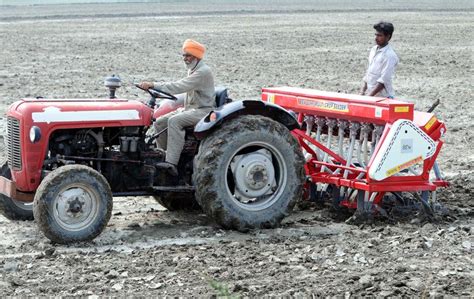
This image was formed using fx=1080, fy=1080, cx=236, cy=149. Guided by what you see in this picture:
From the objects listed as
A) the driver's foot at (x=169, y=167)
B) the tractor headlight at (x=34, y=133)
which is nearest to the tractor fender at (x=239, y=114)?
the driver's foot at (x=169, y=167)

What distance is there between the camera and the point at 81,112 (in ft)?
31.7

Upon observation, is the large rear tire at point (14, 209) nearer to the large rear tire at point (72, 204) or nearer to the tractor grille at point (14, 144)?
the tractor grille at point (14, 144)

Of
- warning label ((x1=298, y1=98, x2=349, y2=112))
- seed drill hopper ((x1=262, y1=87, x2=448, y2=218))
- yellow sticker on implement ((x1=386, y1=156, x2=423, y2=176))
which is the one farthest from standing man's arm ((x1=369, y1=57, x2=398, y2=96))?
yellow sticker on implement ((x1=386, y1=156, x2=423, y2=176))

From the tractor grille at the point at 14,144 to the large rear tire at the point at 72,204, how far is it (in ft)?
1.98

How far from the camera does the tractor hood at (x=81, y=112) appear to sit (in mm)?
9523

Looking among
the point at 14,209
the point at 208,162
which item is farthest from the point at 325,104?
the point at 14,209

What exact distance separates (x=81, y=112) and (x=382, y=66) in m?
3.66

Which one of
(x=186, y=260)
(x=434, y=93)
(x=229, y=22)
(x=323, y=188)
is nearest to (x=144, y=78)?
(x=434, y=93)

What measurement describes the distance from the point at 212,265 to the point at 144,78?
48.5 ft

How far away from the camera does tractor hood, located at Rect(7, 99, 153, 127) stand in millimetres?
9523

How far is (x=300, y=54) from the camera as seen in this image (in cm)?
2861

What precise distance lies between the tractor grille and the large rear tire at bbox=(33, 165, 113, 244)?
1.98 ft

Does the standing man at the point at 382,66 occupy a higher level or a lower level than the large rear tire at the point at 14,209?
higher

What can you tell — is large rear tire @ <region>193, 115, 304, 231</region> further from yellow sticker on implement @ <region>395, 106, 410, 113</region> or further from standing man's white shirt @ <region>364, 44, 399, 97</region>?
standing man's white shirt @ <region>364, 44, 399, 97</region>
